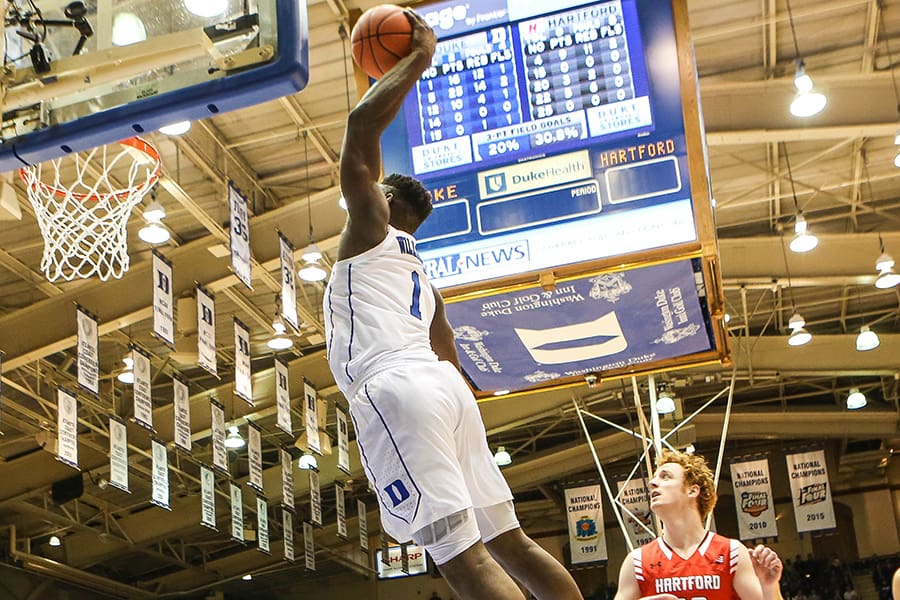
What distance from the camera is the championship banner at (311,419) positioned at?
57.8 feet

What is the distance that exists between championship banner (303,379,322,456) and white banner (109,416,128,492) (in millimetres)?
2848

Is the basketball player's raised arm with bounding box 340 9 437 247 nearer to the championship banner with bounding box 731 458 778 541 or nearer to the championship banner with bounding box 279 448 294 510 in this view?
the championship banner with bounding box 279 448 294 510

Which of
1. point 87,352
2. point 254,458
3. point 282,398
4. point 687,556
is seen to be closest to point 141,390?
point 87,352

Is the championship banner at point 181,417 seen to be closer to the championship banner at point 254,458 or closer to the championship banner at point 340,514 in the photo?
the championship banner at point 254,458

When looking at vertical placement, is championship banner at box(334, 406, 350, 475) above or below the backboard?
above

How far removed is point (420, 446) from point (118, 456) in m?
13.9

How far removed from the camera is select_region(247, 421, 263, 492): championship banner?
1842 centimetres

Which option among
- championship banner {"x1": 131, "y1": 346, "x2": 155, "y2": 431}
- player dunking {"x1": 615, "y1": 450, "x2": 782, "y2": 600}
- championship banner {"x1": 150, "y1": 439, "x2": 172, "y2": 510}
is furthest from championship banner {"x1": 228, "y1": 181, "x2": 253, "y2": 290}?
player dunking {"x1": 615, "y1": 450, "x2": 782, "y2": 600}

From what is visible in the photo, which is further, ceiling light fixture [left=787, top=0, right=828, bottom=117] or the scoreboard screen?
ceiling light fixture [left=787, top=0, right=828, bottom=117]

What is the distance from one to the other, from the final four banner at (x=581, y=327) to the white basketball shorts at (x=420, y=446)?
353 cm

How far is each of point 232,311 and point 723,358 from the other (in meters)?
13.5

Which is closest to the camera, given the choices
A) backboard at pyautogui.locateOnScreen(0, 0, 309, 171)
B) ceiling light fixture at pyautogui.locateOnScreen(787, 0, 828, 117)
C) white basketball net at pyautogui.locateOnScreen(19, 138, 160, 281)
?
backboard at pyautogui.locateOnScreen(0, 0, 309, 171)

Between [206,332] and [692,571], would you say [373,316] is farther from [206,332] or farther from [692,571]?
[206,332]

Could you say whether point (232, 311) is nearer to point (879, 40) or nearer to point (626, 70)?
point (879, 40)
